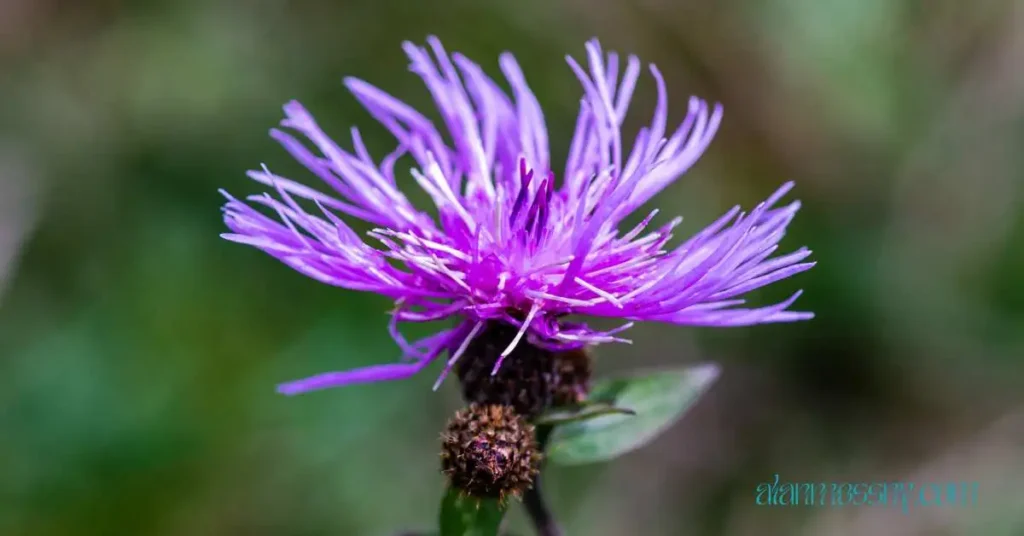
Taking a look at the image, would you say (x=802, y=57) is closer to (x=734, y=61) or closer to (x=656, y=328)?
(x=734, y=61)

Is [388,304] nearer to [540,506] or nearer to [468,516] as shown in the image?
[540,506]

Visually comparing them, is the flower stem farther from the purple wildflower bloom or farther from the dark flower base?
the purple wildflower bloom

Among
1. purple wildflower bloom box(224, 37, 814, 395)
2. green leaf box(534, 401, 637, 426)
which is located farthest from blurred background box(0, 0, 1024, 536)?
purple wildflower bloom box(224, 37, 814, 395)

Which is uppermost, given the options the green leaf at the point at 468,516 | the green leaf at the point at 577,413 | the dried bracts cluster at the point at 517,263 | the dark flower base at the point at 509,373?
the dried bracts cluster at the point at 517,263

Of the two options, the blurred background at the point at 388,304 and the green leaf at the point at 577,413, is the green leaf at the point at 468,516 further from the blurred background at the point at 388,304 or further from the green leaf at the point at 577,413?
the blurred background at the point at 388,304

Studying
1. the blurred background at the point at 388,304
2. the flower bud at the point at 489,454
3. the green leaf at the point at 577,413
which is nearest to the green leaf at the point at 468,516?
the flower bud at the point at 489,454

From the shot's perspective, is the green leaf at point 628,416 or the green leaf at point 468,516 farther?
the green leaf at point 628,416

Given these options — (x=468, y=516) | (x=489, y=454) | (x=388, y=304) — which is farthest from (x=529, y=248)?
(x=388, y=304)

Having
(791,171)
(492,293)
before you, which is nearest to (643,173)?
(492,293)
